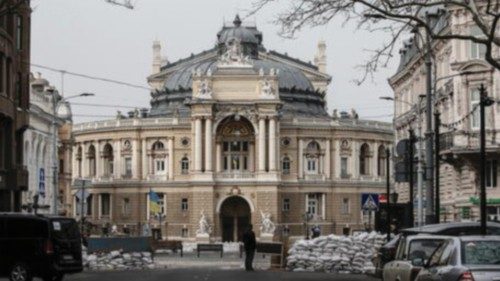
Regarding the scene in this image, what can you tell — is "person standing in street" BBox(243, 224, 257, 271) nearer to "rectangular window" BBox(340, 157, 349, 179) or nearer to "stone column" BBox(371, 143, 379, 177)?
"rectangular window" BBox(340, 157, 349, 179)

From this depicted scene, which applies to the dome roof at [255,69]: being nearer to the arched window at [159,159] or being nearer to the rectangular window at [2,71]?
the arched window at [159,159]

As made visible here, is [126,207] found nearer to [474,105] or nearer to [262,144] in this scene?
[262,144]

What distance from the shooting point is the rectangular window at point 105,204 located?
133 m

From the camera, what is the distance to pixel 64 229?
3516 centimetres

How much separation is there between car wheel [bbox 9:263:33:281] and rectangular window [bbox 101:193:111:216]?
326ft

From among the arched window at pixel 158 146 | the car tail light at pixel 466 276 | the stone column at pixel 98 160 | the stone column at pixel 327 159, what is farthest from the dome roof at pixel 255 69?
the car tail light at pixel 466 276

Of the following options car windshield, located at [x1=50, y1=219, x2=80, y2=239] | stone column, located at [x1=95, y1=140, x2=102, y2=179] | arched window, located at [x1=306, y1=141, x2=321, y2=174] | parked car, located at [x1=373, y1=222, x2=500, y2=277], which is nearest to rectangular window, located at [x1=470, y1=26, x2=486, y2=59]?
parked car, located at [x1=373, y1=222, x2=500, y2=277]

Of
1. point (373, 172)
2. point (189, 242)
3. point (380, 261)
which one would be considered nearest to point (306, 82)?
point (373, 172)

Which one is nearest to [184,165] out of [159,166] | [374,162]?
[159,166]

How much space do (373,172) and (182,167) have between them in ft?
66.5

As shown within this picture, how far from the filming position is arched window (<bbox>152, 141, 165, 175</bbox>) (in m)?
130

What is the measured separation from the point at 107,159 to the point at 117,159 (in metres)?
2.70

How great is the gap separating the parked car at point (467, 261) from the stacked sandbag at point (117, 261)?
3289cm

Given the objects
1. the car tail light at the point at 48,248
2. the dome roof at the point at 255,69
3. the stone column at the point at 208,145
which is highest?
the dome roof at the point at 255,69
